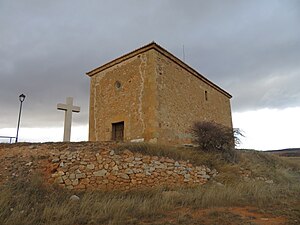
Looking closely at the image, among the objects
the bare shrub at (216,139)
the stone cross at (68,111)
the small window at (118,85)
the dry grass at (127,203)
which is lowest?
the dry grass at (127,203)

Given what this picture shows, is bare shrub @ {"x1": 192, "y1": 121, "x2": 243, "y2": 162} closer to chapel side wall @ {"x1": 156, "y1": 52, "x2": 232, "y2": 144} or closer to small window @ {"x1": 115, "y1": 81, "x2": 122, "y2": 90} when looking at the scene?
chapel side wall @ {"x1": 156, "y1": 52, "x2": 232, "y2": 144}

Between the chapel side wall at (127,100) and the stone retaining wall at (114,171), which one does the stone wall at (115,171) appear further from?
the chapel side wall at (127,100)

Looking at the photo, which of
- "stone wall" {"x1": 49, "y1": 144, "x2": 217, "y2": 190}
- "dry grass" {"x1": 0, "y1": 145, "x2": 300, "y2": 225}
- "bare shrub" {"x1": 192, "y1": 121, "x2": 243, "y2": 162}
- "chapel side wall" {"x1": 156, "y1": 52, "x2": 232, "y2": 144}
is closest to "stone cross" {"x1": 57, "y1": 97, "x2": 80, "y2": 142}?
"stone wall" {"x1": 49, "y1": 144, "x2": 217, "y2": 190}

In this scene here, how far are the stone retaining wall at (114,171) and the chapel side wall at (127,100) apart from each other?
1963 millimetres

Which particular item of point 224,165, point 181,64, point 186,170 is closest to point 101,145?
point 186,170

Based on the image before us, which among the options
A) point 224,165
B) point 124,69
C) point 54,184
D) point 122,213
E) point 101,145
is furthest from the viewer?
point 124,69

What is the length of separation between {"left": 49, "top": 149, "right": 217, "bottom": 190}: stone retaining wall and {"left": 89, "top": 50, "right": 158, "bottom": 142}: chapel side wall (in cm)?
196

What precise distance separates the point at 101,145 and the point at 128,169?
1.35 meters

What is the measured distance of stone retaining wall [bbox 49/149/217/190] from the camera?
667 centimetres

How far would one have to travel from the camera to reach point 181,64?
1214 cm

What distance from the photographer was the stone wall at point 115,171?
263 inches

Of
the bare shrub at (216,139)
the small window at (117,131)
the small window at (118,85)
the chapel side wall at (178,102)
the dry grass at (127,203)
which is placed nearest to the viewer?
the dry grass at (127,203)

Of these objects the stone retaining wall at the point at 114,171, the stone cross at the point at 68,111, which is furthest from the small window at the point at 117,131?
the stone retaining wall at the point at 114,171

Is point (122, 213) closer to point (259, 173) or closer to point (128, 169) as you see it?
point (128, 169)
